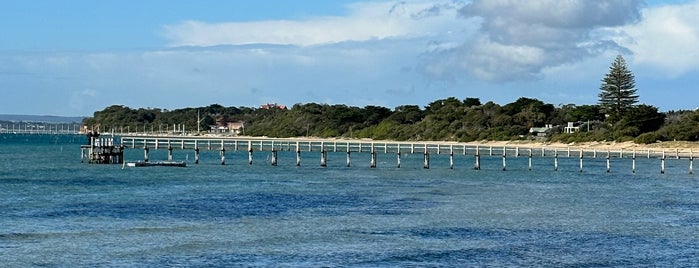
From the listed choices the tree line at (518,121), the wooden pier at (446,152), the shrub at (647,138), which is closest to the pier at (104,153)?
the wooden pier at (446,152)

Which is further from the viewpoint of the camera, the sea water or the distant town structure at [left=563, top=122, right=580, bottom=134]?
the distant town structure at [left=563, top=122, right=580, bottom=134]

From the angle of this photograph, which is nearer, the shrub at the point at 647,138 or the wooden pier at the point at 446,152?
the wooden pier at the point at 446,152

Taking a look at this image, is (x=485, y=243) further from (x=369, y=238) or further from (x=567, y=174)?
(x=567, y=174)

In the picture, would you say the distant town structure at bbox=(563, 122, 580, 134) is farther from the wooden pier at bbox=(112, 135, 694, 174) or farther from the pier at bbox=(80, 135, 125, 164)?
the pier at bbox=(80, 135, 125, 164)

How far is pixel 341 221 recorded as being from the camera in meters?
38.2

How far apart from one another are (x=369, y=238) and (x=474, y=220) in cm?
755

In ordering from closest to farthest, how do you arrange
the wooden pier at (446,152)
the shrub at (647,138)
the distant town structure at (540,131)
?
the wooden pier at (446,152)
the shrub at (647,138)
the distant town structure at (540,131)

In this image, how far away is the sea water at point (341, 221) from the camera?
1145 inches

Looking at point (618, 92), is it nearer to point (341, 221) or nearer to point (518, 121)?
point (518, 121)

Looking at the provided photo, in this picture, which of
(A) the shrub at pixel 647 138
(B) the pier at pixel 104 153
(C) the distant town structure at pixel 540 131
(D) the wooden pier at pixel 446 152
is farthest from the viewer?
(C) the distant town structure at pixel 540 131

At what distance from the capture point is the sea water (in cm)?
2908

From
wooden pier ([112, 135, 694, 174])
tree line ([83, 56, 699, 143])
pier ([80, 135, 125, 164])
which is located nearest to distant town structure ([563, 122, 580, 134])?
tree line ([83, 56, 699, 143])

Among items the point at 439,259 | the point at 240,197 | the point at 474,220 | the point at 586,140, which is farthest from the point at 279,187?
the point at 586,140

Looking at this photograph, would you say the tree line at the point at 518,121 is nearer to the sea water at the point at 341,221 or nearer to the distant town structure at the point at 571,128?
the distant town structure at the point at 571,128
